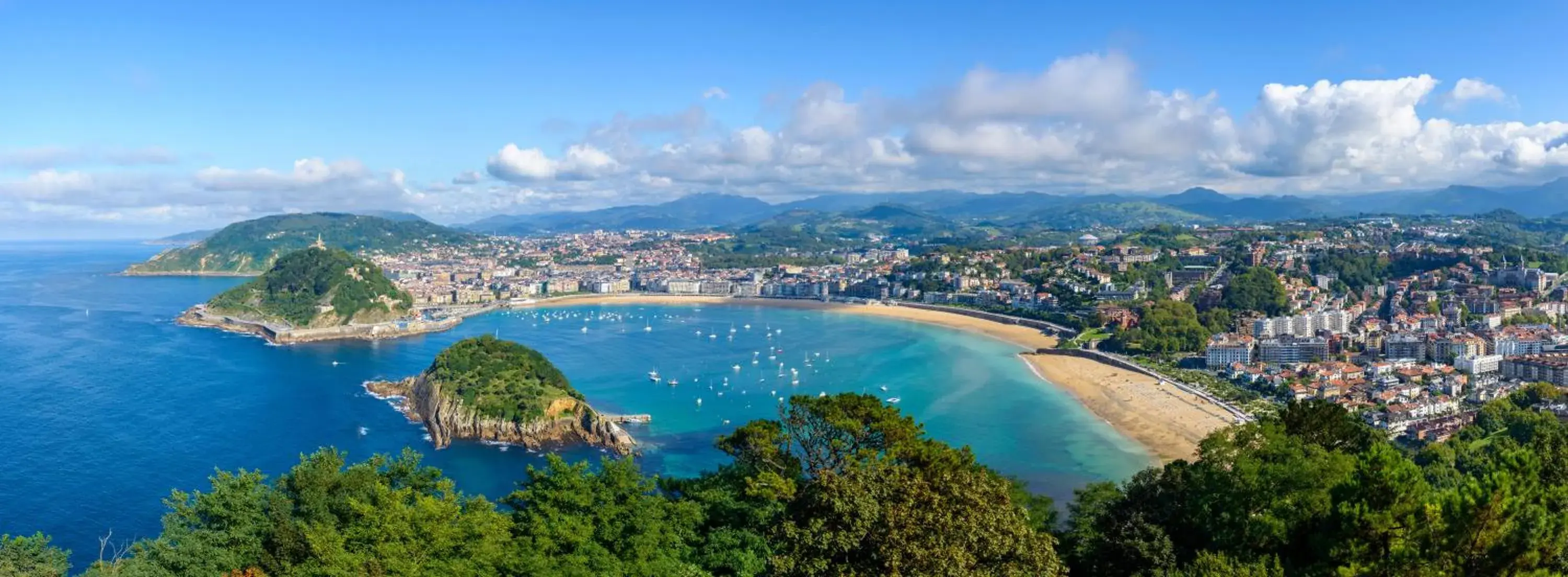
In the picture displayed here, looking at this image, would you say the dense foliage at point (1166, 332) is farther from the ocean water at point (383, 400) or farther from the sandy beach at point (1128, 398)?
the ocean water at point (383, 400)

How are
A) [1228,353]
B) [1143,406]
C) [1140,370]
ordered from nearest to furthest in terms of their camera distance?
[1143,406] → [1140,370] → [1228,353]

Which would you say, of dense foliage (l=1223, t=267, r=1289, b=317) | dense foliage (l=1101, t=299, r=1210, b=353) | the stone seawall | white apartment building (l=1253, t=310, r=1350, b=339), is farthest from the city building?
the stone seawall

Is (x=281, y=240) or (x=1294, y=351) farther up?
(x=281, y=240)

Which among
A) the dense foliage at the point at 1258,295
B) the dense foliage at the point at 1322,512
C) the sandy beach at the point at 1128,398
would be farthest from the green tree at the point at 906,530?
the dense foliage at the point at 1258,295

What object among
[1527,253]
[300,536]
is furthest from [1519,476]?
[1527,253]

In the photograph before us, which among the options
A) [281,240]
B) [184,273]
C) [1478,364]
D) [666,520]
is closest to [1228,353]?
[1478,364]

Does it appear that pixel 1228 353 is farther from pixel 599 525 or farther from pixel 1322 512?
pixel 599 525
